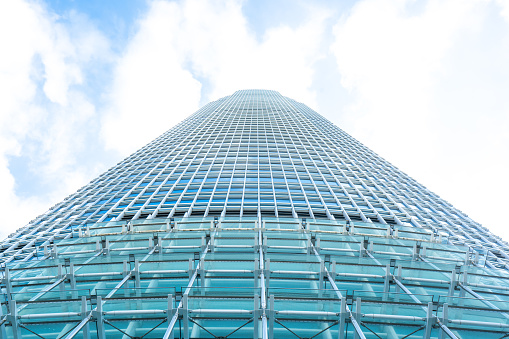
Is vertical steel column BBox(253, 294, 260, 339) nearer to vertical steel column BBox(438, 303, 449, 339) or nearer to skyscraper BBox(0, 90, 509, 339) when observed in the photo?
skyscraper BBox(0, 90, 509, 339)

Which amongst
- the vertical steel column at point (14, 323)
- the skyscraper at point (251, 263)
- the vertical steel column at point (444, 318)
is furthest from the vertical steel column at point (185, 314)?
the vertical steel column at point (444, 318)

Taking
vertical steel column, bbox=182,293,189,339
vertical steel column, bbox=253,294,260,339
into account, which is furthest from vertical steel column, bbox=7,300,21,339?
vertical steel column, bbox=253,294,260,339

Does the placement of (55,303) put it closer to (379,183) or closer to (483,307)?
(483,307)

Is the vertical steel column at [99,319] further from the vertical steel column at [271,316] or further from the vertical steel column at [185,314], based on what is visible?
the vertical steel column at [271,316]

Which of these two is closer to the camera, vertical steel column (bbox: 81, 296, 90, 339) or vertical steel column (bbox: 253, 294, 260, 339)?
vertical steel column (bbox: 253, 294, 260, 339)

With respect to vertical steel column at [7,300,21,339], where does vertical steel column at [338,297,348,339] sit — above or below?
above

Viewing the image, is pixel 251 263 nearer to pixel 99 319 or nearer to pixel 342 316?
pixel 342 316

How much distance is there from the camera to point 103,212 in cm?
2977

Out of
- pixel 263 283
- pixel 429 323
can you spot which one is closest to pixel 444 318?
pixel 429 323

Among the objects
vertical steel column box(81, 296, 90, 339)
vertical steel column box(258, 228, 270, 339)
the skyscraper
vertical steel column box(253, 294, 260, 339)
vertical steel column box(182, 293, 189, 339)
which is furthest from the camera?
the skyscraper

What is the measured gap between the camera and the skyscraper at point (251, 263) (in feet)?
37.3

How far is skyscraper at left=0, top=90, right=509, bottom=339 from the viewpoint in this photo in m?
11.4

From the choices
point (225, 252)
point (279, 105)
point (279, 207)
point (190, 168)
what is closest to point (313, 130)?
point (279, 105)

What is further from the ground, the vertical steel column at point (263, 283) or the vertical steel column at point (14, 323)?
the vertical steel column at point (263, 283)
